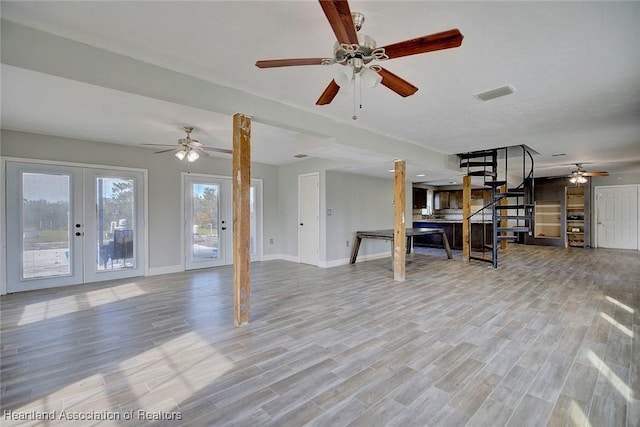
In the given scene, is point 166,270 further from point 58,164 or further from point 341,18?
point 341,18

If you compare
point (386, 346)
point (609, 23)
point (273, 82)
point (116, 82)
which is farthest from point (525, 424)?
point (116, 82)

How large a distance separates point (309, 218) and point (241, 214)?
393cm

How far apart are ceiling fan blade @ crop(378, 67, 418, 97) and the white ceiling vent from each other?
4.45 feet

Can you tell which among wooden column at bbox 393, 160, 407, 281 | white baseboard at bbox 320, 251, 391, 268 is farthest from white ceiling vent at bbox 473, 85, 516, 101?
white baseboard at bbox 320, 251, 391, 268

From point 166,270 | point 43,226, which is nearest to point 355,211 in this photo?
point 166,270

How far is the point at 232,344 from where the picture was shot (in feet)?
9.34

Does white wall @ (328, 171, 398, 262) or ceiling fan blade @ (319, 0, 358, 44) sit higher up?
ceiling fan blade @ (319, 0, 358, 44)

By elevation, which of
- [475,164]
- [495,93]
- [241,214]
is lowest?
[241,214]

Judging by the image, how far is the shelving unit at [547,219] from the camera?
11000 mm

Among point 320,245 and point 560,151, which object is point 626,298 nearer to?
point 560,151

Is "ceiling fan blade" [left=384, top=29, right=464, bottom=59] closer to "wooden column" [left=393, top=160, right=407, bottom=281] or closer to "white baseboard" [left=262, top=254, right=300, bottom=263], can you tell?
"wooden column" [left=393, top=160, right=407, bottom=281]

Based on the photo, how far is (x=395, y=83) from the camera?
2.25m

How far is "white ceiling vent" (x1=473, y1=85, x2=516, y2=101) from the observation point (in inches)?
121

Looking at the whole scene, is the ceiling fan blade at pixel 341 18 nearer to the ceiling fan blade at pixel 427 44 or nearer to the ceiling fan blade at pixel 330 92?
the ceiling fan blade at pixel 427 44
